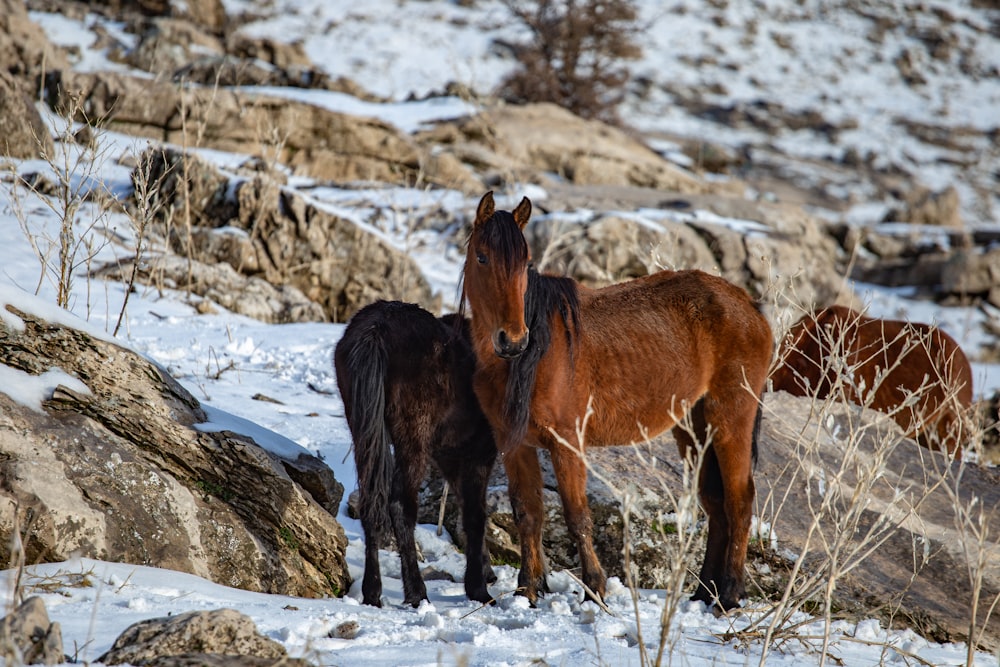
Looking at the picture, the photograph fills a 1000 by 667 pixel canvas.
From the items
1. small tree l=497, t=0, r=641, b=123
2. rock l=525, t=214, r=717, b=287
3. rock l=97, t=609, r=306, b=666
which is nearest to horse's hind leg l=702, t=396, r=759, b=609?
rock l=97, t=609, r=306, b=666

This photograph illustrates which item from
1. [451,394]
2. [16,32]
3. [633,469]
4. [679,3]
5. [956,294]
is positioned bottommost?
[956,294]

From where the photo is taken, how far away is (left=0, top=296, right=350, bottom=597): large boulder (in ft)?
10.6

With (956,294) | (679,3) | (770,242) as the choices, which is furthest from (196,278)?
(679,3)

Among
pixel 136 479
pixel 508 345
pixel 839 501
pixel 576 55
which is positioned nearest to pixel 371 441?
pixel 508 345

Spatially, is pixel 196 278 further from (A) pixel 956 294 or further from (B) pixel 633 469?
(A) pixel 956 294

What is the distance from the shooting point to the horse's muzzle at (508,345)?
A: 3.67 m

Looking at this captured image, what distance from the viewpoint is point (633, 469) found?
16.7ft

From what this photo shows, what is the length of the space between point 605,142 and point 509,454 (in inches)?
578

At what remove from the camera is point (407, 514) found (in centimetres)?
404

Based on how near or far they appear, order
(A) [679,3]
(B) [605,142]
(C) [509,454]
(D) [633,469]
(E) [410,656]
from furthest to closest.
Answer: (A) [679,3], (B) [605,142], (D) [633,469], (C) [509,454], (E) [410,656]

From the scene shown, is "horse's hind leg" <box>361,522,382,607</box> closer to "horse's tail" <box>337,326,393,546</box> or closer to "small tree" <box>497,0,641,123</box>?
"horse's tail" <box>337,326,393,546</box>

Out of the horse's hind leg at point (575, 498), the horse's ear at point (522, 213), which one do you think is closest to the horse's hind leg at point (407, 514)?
the horse's hind leg at point (575, 498)

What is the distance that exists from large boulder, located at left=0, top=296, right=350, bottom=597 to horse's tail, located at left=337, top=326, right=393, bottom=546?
15.5 inches

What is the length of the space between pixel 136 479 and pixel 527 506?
76.7 inches
